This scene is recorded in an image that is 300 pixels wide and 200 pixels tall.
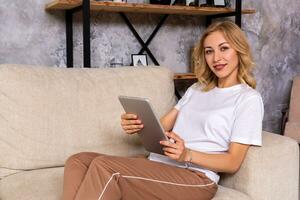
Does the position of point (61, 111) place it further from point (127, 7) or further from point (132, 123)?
point (127, 7)

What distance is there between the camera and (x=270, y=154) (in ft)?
5.51

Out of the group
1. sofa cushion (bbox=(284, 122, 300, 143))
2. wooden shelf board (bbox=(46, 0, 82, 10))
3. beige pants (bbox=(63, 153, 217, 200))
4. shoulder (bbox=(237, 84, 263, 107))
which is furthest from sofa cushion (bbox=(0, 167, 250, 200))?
sofa cushion (bbox=(284, 122, 300, 143))

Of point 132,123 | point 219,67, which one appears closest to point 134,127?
point 132,123

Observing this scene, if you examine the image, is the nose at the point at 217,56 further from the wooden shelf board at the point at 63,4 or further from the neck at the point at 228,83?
the wooden shelf board at the point at 63,4

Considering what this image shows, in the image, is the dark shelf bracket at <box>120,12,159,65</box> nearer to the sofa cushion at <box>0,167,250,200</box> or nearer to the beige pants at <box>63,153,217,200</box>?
the sofa cushion at <box>0,167,250,200</box>

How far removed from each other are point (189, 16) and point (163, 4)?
0.51 m

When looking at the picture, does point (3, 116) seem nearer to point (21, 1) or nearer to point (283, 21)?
point (21, 1)

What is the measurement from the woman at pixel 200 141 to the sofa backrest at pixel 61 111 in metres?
0.26

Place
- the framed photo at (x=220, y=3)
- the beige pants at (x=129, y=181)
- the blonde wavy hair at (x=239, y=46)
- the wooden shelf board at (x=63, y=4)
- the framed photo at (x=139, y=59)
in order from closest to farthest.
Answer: the beige pants at (x=129, y=181) → the blonde wavy hair at (x=239, y=46) → the wooden shelf board at (x=63, y=4) → the framed photo at (x=139, y=59) → the framed photo at (x=220, y=3)

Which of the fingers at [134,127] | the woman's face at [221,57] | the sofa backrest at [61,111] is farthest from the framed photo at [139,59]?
the fingers at [134,127]

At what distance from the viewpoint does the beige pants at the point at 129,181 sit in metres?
1.34

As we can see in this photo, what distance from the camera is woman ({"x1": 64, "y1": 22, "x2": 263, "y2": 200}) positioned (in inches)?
55.1

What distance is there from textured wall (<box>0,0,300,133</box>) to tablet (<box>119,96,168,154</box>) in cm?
133

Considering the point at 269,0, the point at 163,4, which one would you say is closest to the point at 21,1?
the point at 163,4
